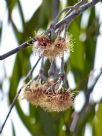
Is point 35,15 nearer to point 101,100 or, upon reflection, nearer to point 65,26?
point 101,100

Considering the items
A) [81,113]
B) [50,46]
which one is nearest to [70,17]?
[50,46]

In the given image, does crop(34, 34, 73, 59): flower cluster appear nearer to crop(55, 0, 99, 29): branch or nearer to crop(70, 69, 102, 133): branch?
crop(55, 0, 99, 29): branch

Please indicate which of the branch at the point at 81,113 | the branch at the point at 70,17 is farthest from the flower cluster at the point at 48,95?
the branch at the point at 81,113

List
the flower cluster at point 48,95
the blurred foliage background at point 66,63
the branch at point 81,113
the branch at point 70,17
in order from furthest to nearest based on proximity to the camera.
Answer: the blurred foliage background at point 66,63, the branch at point 81,113, the flower cluster at point 48,95, the branch at point 70,17

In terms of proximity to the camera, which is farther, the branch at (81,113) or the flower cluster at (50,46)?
the branch at (81,113)

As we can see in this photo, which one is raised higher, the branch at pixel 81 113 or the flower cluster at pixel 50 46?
the flower cluster at pixel 50 46

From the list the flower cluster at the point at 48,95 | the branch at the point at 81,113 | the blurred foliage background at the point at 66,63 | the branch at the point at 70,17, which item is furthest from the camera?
the blurred foliage background at the point at 66,63

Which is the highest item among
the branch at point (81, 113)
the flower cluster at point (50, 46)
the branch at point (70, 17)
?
the branch at point (70, 17)

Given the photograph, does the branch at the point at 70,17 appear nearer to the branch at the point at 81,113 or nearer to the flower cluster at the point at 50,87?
the flower cluster at the point at 50,87
